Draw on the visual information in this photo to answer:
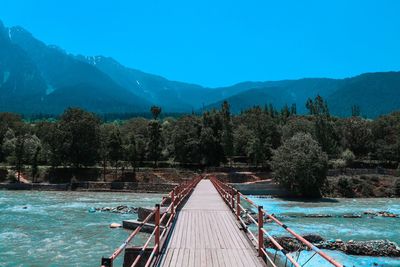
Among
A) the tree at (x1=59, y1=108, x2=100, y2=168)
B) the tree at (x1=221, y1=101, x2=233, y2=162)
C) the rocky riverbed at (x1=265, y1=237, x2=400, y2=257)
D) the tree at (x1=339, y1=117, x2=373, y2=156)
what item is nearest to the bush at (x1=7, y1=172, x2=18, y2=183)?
the tree at (x1=59, y1=108, x2=100, y2=168)

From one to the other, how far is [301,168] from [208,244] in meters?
50.6

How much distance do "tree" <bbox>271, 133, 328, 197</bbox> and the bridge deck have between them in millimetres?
43889

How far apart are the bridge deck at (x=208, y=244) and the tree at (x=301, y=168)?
43.9m

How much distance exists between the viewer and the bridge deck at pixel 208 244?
385 inches

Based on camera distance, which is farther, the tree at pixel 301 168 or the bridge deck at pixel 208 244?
the tree at pixel 301 168

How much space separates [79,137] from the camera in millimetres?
84000

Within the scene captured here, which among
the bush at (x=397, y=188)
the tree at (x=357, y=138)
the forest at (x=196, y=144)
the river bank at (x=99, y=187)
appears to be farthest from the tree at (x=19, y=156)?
the tree at (x=357, y=138)

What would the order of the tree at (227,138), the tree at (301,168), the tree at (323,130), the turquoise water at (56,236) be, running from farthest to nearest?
the tree at (323,130), the tree at (227,138), the tree at (301,168), the turquoise water at (56,236)

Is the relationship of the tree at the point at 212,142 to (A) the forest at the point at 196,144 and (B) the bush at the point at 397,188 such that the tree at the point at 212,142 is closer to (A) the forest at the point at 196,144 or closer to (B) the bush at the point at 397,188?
(A) the forest at the point at 196,144

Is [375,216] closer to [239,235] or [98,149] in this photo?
[239,235]

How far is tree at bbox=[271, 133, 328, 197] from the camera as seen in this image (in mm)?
59969

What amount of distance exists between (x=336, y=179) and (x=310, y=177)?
10.1 meters

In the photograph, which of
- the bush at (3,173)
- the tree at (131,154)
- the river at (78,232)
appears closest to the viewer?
the river at (78,232)

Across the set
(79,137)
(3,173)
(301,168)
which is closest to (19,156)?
(3,173)
